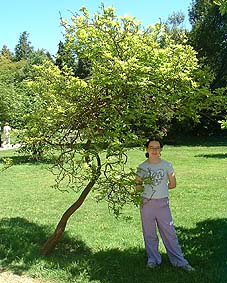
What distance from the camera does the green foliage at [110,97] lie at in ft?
16.1

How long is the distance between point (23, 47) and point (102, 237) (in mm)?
88547

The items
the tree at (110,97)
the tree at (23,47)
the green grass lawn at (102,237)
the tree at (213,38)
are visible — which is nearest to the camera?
the tree at (110,97)

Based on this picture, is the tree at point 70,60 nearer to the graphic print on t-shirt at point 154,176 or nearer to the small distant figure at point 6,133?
the small distant figure at point 6,133

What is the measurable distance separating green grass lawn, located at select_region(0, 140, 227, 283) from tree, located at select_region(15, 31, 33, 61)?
80.0 meters

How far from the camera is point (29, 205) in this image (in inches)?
383

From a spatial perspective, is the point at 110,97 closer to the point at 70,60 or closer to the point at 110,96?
the point at 110,96

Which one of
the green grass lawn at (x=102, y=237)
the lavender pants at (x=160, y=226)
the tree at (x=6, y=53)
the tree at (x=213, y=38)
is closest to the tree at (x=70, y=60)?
the green grass lawn at (x=102, y=237)

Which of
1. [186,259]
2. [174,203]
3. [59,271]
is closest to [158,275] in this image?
[186,259]

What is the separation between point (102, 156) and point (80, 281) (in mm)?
1408

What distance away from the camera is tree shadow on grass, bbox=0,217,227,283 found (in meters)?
4.97

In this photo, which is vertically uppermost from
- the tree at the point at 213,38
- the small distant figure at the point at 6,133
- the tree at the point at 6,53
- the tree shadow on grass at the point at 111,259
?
the tree at the point at 6,53

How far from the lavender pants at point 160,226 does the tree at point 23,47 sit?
280 feet

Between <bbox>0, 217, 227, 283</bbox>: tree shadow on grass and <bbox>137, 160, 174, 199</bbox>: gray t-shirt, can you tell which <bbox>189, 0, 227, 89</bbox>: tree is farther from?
<bbox>137, 160, 174, 199</bbox>: gray t-shirt

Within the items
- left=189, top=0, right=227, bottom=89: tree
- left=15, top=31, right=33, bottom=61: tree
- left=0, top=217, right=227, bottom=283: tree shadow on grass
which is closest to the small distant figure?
left=0, top=217, right=227, bottom=283: tree shadow on grass
